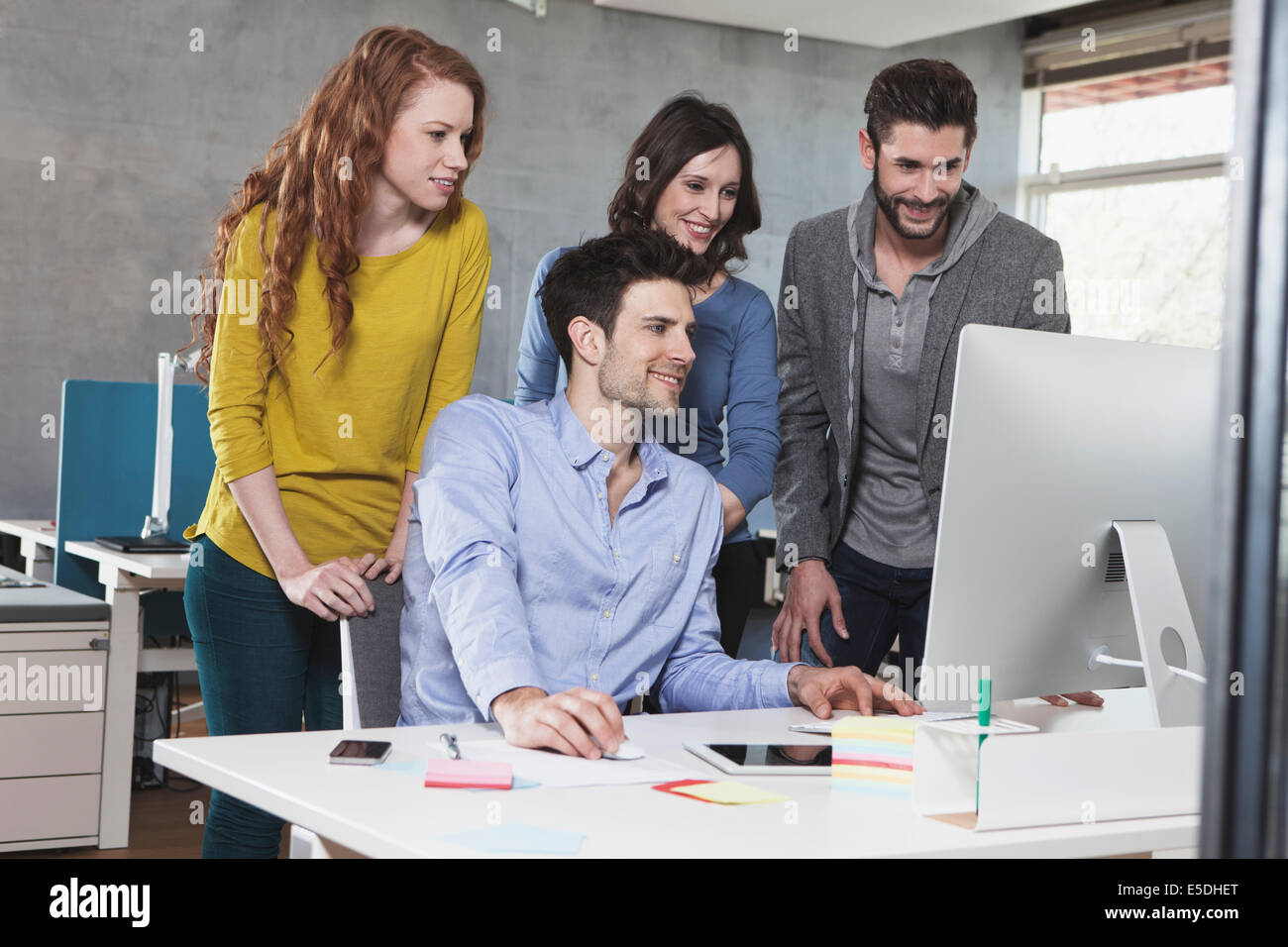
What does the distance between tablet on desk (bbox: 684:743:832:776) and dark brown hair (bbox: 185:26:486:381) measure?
0.91 m

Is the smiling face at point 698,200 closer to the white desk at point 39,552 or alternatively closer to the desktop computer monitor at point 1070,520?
the desktop computer monitor at point 1070,520

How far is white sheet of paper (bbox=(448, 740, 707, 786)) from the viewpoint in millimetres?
1290

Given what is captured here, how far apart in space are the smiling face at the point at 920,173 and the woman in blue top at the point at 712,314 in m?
0.24

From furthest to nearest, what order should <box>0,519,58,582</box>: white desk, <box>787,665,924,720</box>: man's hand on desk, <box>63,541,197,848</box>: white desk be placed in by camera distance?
<box>0,519,58,582</box>: white desk → <box>63,541,197,848</box>: white desk → <box>787,665,924,720</box>: man's hand on desk

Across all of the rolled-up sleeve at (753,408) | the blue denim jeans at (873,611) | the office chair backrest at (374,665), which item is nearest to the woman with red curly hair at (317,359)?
the office chair backrest at (374,665)

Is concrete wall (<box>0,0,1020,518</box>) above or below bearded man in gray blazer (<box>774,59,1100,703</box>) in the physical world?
above

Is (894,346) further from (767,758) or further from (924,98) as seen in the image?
(767,758)

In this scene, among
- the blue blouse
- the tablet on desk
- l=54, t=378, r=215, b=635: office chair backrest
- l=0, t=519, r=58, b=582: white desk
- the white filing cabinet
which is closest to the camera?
the tablet on desk

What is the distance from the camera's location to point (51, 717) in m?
3.31

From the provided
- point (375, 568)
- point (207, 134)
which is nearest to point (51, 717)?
point (375, 568)

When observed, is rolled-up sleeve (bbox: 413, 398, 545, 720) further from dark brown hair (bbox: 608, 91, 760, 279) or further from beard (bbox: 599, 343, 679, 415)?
dark brown hair (bbox: 608, 91, 760, 279)

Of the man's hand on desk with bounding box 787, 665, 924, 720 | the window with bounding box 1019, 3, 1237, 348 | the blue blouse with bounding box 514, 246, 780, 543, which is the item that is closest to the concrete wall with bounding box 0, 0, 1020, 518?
the window with bounding box 1019, 3, 1237, 348

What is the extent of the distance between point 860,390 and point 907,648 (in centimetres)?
44

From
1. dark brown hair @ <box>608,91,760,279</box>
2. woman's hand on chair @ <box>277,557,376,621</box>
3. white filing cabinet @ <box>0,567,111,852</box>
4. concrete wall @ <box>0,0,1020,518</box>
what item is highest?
concrete wall @ <box>0,0,1020,518</box>
